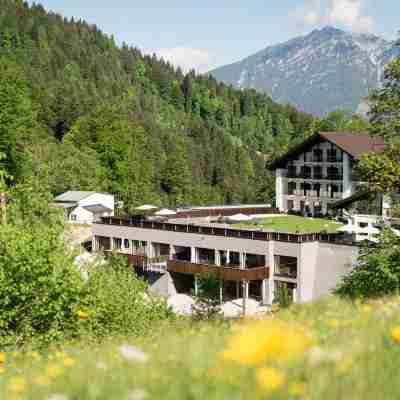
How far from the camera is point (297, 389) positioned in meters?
4.31

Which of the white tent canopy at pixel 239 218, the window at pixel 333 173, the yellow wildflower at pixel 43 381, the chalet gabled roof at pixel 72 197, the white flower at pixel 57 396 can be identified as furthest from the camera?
the window at pixel 333 173

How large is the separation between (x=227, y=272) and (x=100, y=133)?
2094 inches

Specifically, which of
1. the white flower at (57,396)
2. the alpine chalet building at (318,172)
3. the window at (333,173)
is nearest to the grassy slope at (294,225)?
the alpine chalet building at (318,172)

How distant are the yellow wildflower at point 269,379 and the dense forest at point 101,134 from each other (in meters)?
32.8

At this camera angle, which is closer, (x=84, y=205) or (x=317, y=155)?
(x=84, y=205)

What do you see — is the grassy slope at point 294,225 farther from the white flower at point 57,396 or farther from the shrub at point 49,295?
the white flower at point 57,396

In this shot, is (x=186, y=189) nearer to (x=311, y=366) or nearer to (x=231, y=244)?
(x=231, y=244)

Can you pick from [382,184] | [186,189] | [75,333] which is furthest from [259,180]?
[75,333]

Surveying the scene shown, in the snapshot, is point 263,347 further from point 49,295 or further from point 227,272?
point 227,272

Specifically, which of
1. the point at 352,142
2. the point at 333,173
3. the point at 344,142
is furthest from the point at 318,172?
the point at 352,142

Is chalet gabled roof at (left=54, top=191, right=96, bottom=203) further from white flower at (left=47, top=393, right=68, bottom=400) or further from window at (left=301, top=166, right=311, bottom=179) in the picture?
white flower at (left=47, top=393, right=68, bottom=400)

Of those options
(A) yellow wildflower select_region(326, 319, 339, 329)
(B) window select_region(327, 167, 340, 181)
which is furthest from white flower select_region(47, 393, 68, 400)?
(B) window select_region(327, 167, 340, 181)

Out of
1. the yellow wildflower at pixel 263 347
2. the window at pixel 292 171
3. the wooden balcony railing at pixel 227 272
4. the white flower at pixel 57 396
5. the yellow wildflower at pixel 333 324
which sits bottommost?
the wooden balcony railing at pixel 227 272

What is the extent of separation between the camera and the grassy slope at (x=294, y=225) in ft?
159
